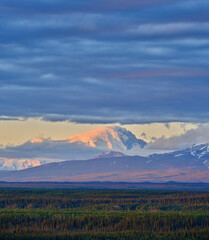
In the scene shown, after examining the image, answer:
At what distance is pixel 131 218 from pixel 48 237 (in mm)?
17520

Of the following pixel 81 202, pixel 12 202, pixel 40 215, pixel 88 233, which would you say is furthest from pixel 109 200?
pixel 88 233

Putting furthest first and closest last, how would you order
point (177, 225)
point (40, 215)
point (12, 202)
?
point (12, 202)
point (40, 215)
point (177, 225)

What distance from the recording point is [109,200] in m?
120

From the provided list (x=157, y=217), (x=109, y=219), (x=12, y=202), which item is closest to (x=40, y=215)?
(x=109, y=219)

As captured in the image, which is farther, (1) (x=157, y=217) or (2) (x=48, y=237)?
(1) (x=157, y=217)

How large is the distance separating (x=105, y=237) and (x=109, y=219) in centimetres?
1352

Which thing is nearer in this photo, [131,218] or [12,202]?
[131,218]

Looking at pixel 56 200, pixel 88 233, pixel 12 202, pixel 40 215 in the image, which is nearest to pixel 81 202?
pixel 56 200

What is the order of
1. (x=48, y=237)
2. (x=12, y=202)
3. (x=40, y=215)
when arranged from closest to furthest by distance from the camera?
1. (x=48, y=237)
2. (x=40, y=215)
3. (x=12, y=202)

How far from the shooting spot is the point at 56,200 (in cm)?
11881

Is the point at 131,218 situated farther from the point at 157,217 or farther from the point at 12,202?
the point at 12,202

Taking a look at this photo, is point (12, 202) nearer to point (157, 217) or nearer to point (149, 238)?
point (157, 217)

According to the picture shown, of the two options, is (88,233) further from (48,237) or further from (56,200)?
(56,200)

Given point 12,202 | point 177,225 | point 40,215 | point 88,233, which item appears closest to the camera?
point 88,233
